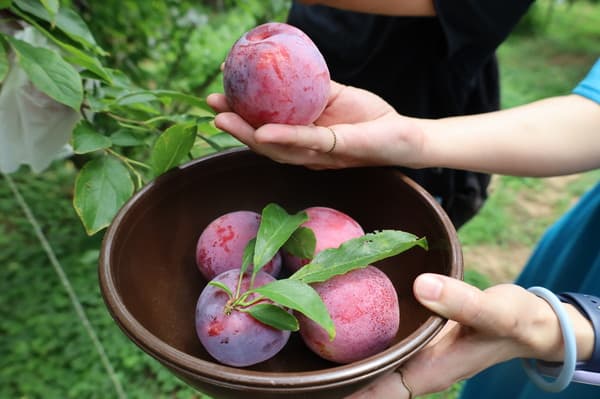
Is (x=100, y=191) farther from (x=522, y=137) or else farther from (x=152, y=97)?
(x=522, y=137)

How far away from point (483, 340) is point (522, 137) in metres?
0.35

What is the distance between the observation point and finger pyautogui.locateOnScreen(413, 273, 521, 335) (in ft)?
1.89

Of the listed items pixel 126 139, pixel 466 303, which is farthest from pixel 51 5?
pixel 466 303

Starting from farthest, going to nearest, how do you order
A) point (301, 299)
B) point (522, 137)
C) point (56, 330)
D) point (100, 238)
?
point (56, 330)
point (100, 238)
point (522, 137)
point (301, 299)

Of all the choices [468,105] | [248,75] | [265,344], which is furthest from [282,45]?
[468,105]

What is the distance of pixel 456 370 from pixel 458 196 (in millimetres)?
621

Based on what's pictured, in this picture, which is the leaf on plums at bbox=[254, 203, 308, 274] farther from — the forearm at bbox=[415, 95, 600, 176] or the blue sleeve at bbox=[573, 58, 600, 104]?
the blue sleeve at bbox=[573, 58, 600, 104]

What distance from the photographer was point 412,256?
29.0 inches

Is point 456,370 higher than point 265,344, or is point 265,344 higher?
point 265,344

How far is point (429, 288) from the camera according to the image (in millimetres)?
577

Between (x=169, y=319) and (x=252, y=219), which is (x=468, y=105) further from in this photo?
(x=169, y=319)

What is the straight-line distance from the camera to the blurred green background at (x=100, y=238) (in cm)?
161

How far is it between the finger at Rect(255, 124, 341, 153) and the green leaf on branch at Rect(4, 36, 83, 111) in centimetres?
26

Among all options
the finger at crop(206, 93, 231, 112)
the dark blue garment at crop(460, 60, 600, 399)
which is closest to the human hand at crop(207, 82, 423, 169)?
the finger at crop(206, 93, 231, 112)
